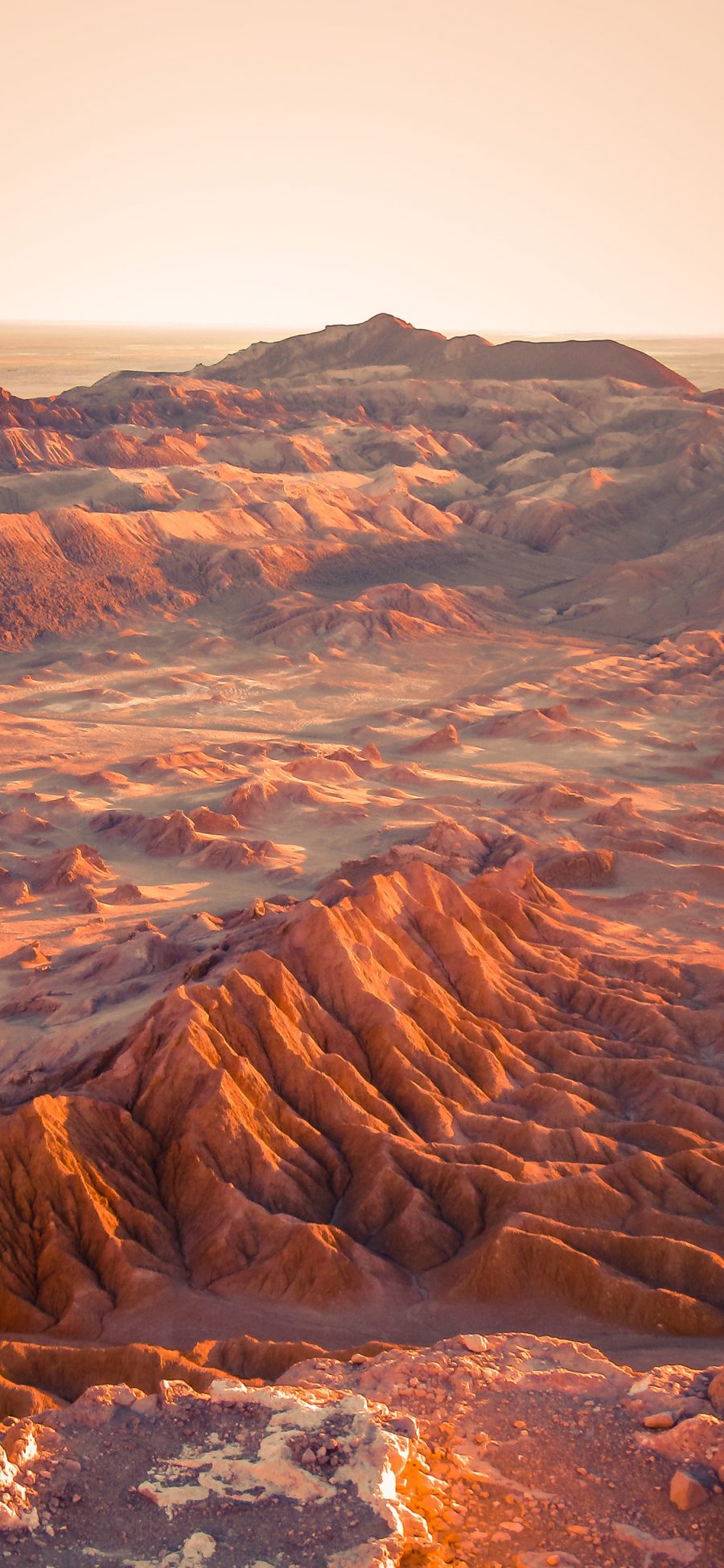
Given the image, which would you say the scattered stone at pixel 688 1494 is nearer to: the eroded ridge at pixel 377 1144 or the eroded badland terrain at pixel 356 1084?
the eroded badland terrain at pixel 356 1084

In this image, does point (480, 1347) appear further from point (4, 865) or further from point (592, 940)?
point (4, 865)

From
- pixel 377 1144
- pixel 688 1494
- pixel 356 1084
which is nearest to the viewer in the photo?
pixel 688 1494

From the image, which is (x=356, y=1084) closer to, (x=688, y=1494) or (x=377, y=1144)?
(x=377, y=1144)

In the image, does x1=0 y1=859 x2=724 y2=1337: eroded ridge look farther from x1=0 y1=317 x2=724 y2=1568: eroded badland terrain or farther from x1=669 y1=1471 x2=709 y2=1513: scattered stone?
x1=669 y1=1471 x2=709 y2=1513: scattered stone

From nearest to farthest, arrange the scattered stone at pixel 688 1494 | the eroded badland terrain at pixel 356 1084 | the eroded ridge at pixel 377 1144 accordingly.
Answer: the scattered stone at pixel 688 1494 → the eroded badland terrain at pixel 356 1084 → the eroded ridge at pixel 377 1144

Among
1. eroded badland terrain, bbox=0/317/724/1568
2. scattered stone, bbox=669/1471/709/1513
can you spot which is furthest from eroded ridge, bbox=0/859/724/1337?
scattered stone, bbox=669/1471/709/1513

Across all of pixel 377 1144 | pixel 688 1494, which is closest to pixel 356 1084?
pixel 377 1144

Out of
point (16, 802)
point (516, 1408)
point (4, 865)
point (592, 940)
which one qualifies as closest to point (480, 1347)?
point (516, 1408)

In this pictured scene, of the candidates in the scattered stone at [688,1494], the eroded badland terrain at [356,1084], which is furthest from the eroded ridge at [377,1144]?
the scattered stone at [688,1494]
